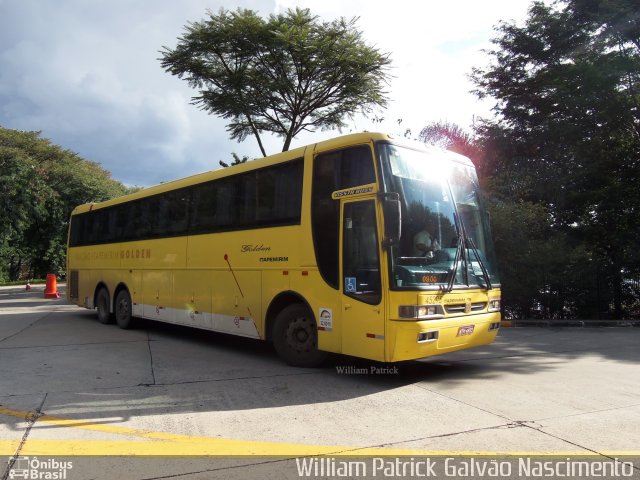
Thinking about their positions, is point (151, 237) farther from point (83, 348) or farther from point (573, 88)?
point (573, 88)

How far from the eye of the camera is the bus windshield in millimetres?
6266

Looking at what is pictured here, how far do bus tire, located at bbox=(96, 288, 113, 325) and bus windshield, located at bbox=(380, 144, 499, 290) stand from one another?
9.54 meters

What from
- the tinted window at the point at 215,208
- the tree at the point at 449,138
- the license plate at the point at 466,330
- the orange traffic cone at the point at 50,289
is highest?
the tree at the point at 449,138

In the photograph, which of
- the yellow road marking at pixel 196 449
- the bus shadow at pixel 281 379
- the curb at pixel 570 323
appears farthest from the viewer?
the curb at pixel 570 323

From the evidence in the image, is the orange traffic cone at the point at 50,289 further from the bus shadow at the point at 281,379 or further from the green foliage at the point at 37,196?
the bus shadow at the point at 281,379

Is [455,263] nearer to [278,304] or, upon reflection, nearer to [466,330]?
[466,330]

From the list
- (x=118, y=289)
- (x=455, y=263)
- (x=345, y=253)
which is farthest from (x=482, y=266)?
(x=118, y=289)

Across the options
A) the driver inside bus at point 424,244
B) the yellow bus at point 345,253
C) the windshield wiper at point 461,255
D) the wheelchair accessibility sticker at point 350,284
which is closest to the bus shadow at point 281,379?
the yellow bus at point 345,253

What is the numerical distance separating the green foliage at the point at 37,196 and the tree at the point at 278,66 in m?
21.1

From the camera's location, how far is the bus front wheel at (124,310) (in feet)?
39.5

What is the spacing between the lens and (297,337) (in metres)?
7.47

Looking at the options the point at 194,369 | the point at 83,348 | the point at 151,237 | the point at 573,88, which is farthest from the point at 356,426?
the point at 573,88

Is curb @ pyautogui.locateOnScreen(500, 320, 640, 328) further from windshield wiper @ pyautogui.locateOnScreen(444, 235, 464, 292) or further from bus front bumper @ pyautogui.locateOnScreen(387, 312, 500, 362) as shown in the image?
windshield wiper @ pyautogui.locateOnScreen(444, 235, 464, 292)

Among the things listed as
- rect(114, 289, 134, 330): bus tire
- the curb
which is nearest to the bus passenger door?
rect(114, 289, 134, 330): bus tire
